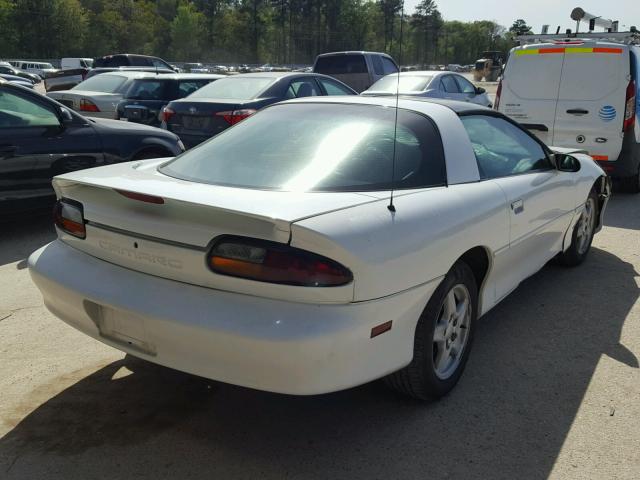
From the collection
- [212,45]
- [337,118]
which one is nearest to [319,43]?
[212,45]

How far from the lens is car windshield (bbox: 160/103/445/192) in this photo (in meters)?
2.89

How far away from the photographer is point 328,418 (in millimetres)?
2922

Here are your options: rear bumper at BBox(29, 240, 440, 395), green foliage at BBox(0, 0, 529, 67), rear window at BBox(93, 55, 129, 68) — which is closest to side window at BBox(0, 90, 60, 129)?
rear bumper at BBox(29, 240, 440, 395)

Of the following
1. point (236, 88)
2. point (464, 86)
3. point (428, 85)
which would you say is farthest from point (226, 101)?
point (464, 86)

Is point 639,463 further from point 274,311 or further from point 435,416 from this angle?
point 274,311

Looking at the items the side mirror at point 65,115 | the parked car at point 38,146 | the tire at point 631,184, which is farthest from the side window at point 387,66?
the side mirror at point 65,115

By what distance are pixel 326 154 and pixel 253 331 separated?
1.09 meters

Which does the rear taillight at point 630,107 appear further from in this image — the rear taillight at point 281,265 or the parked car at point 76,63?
the parked car at point 76,63

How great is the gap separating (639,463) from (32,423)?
2703 mm

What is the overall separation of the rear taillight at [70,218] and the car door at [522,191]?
6.96ft

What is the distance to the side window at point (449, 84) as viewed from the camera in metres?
12.0

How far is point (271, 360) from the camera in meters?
2.30

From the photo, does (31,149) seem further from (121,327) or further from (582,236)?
(582,236)

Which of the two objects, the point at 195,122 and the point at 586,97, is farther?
the point at 195,122
